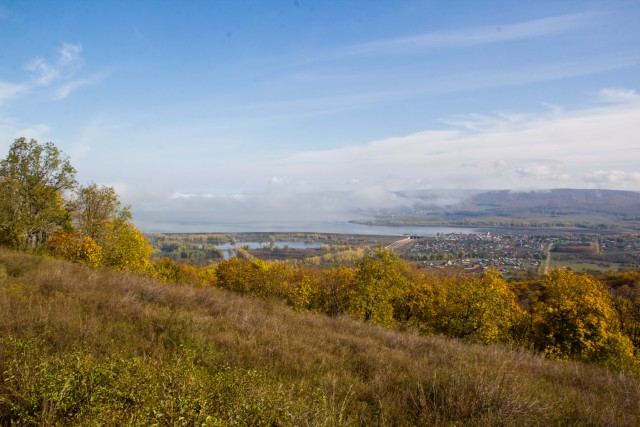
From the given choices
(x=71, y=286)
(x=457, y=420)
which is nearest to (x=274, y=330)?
(x=457, y=420)

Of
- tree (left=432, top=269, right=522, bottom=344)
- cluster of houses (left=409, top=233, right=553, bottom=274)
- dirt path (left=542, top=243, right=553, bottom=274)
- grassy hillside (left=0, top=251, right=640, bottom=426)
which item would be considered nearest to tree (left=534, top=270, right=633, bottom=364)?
tree (left=432, top=269, right=522, bottom=344)

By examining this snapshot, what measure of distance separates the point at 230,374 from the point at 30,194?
3049cm

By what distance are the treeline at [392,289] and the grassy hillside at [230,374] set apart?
569 inches

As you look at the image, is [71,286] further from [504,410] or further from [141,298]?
[504,410]

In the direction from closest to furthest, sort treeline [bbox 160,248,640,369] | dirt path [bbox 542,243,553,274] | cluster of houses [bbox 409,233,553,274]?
treeline [bbox 160,248,640,369] < dirt path [bbox 542,243,553,274] < cluster of houses [bbox 409,233,553,274]

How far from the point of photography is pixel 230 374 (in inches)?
165

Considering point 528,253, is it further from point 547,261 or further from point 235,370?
point 235,370

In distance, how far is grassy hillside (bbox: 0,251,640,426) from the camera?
3357mm

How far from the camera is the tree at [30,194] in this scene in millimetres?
24766

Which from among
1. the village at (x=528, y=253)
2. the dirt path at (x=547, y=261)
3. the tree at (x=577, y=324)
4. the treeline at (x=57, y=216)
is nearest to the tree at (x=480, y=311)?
the tree at (x=577, y=324)

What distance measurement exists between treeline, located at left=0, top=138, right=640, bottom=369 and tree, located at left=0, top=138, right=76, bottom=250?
2.4 inches

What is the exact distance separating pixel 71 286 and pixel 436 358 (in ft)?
30.7

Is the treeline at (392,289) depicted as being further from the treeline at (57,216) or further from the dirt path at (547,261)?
the dirt path at (547,261)

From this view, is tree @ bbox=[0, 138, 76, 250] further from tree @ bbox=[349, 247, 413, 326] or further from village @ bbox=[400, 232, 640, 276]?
A: village @ bbox=[400, 232, 640, 276]
